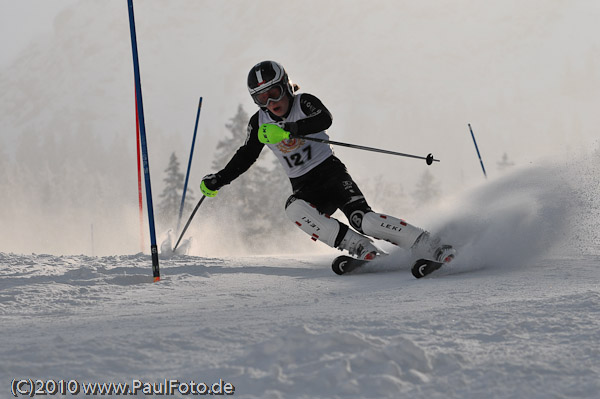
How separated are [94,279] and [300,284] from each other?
1.40m

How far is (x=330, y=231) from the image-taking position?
4289mm

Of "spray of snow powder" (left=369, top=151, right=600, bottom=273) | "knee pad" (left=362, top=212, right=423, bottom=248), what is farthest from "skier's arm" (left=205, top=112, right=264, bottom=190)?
"spray of snow powder" (left=369, top=151, right=600, bottom=273)

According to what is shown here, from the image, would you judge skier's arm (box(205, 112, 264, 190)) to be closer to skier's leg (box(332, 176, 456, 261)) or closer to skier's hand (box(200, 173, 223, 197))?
skier's hand (box(200, 173, 223, 197))

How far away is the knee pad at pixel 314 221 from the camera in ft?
14.1

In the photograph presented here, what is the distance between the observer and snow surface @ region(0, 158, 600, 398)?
1455 mm

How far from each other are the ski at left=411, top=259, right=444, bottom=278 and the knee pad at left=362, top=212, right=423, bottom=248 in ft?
1.09

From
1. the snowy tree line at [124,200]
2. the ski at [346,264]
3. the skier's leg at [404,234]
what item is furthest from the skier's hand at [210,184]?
the snowy tree line at [124,200]

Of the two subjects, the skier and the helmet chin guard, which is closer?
the skier

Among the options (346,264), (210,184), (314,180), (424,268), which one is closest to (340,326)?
(424,268)

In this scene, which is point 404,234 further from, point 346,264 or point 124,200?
point 124,200

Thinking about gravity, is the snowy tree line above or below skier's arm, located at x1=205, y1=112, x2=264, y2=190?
above

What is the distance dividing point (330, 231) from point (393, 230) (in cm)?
47

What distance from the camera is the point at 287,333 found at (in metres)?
1.74

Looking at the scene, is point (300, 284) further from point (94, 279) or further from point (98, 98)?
point (98, 98)
